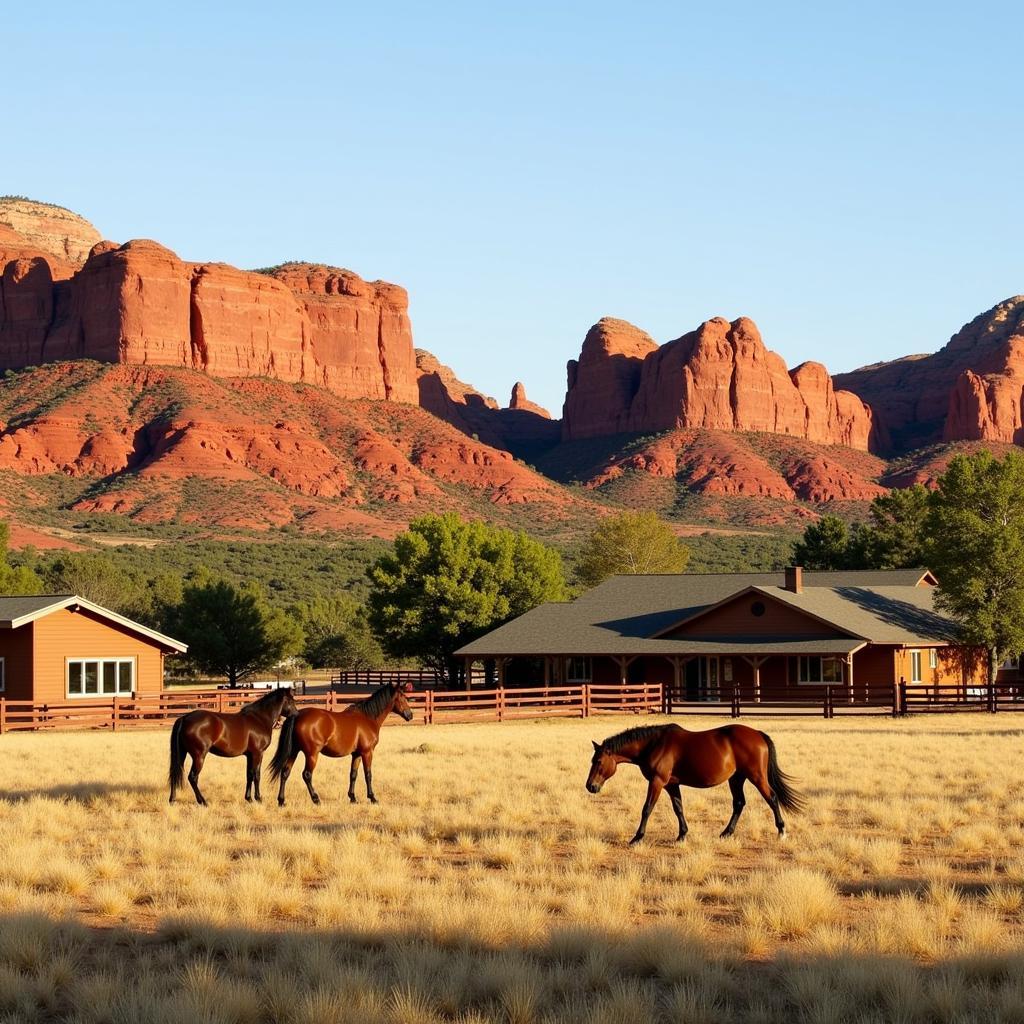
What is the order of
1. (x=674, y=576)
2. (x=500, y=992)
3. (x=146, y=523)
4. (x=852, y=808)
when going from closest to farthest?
(x=500, y=992)
(x=852, y=808)
(x=674, y=576)
(x=146, y=523)

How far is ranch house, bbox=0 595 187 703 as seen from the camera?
143 feet

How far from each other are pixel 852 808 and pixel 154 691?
1286 inches

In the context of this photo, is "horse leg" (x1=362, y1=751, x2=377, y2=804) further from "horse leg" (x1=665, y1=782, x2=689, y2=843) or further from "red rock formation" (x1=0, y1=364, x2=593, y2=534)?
"red rock formation" (x1=0, y1=364, x2=593, y2=534)

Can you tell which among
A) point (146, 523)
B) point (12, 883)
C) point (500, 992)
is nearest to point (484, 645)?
point (12, 883)

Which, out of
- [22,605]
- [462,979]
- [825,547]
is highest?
[825,547]

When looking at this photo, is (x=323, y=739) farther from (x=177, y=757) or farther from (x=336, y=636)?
(x=336, y=636)

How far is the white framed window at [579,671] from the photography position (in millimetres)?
54250

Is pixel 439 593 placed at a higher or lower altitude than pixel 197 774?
higher

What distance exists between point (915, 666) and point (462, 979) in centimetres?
4520

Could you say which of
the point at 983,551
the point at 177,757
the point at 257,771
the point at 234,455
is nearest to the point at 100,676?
the point at 177,757

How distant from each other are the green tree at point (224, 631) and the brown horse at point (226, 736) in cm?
4766

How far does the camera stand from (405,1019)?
28.4 ft

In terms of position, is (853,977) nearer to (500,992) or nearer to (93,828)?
(500,992)

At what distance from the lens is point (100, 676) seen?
4584 cm
